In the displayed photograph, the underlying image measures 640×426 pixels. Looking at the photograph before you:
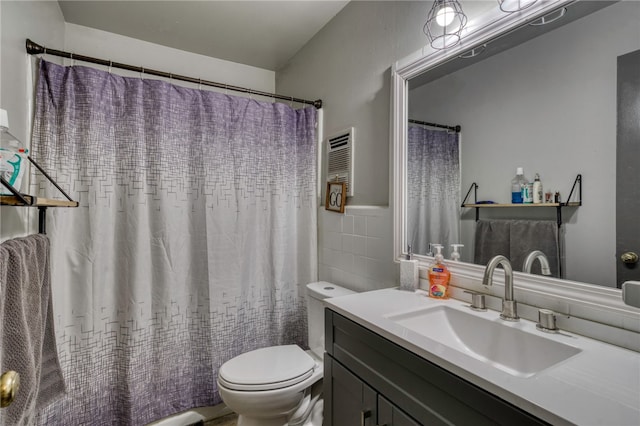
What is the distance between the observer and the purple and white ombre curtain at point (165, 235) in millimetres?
1474

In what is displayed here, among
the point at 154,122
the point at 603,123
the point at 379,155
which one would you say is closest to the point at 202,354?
the point at 154,122

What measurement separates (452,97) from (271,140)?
1.13 metres

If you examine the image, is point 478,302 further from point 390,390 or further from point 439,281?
point 390,390

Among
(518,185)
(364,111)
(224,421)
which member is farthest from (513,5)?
(224,421)

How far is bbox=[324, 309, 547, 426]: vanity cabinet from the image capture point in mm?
633

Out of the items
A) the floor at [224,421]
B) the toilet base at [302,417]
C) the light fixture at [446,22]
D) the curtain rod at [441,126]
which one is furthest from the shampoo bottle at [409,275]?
the floor at [224,421]

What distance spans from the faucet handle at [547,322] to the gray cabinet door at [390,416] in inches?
17.7

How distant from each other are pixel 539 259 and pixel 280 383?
1.14 metres

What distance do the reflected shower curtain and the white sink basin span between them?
29 centimetres

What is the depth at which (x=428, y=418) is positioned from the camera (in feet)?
2.40

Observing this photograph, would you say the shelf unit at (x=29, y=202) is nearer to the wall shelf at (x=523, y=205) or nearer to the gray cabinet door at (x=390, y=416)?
the gray cabinet door at (x=390, y=416)

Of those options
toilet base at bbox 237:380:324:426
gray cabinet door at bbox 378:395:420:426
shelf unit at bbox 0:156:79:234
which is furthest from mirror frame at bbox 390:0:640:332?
shelf unit at bbox 0:156:79:234

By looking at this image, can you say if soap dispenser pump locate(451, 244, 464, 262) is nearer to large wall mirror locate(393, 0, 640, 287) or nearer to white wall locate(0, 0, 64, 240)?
large wall mirror locate(393, 0, 640, 287)

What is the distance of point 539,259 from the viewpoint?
37.4 inches
